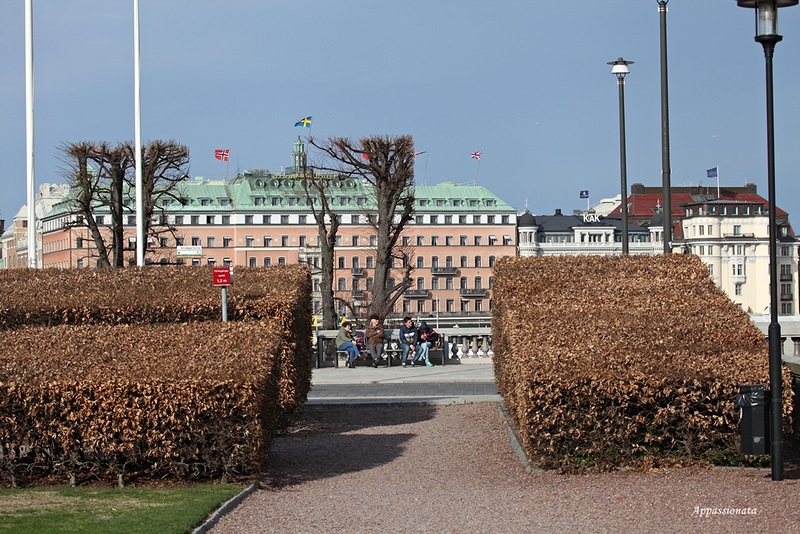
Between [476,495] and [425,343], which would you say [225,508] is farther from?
[425,343]

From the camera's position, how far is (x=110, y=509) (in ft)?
40.9

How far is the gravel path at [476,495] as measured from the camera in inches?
470

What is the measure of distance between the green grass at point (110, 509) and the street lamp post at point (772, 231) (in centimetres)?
529

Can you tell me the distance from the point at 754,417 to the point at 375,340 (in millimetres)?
23066

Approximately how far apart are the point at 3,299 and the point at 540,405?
8.76 m

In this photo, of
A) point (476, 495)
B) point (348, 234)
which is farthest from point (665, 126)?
point (348, 234)

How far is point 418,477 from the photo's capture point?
15.6m

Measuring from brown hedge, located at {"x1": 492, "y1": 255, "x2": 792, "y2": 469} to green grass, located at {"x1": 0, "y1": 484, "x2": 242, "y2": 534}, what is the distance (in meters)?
3.39

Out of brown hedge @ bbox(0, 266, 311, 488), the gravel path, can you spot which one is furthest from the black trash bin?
brown hedge @ bbox(0, 266, 311, 488)

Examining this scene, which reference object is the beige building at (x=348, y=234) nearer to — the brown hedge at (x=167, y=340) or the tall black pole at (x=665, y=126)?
the tall black pole at (x=665, y=126)

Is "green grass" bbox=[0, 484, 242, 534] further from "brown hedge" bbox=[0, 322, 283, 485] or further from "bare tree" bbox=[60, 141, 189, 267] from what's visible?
"bare tree" bbox=[60, 141, 189, 267]

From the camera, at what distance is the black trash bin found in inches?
541

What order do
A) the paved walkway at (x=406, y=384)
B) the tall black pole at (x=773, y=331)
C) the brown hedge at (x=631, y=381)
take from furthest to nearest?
the paved walkway at (x=406, y=384) → the brown hedge at (x=631, y=381) → the tall black pole at (x=773, y=331)

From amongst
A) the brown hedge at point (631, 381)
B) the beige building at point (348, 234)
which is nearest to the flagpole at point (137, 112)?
the brown hedge at point (631, 381)
